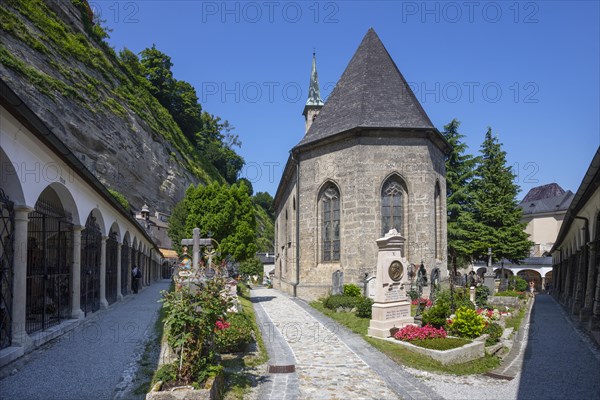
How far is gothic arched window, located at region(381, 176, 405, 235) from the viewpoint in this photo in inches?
880

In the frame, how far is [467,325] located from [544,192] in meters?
75.7

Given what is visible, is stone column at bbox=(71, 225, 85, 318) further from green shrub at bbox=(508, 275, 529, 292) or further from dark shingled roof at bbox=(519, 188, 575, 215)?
dark shingled roof at bbox=(519, 188, 575, 215)

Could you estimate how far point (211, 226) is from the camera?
23.0 metres

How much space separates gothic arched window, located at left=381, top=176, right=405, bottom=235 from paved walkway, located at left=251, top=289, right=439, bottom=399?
9196 mm

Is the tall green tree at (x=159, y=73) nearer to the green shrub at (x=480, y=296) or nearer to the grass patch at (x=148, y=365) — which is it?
the green shrub at (x=480, y=296)

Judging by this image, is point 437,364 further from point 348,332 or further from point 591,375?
point 348,332

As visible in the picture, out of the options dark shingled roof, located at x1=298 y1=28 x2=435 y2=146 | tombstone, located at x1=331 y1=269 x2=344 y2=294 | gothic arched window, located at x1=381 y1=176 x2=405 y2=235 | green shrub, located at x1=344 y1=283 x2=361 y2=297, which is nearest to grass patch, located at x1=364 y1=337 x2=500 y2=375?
green shrub, located at x1=344 y1=283 x2=361 y2=297

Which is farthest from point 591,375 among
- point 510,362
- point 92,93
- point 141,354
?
point 92,93

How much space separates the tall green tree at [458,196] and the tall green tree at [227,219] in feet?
66.7

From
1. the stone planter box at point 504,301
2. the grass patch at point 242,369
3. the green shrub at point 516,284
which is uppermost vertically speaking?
the grass patch at point 242,369

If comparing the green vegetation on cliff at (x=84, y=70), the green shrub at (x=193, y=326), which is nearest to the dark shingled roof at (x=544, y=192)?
the green vegetation on cliff at (x=84, y=70)

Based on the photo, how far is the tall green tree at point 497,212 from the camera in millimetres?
35844

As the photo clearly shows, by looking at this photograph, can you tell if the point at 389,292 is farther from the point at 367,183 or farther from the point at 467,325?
the point at 367,183

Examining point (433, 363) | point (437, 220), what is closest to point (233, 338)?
point (433, 363)
